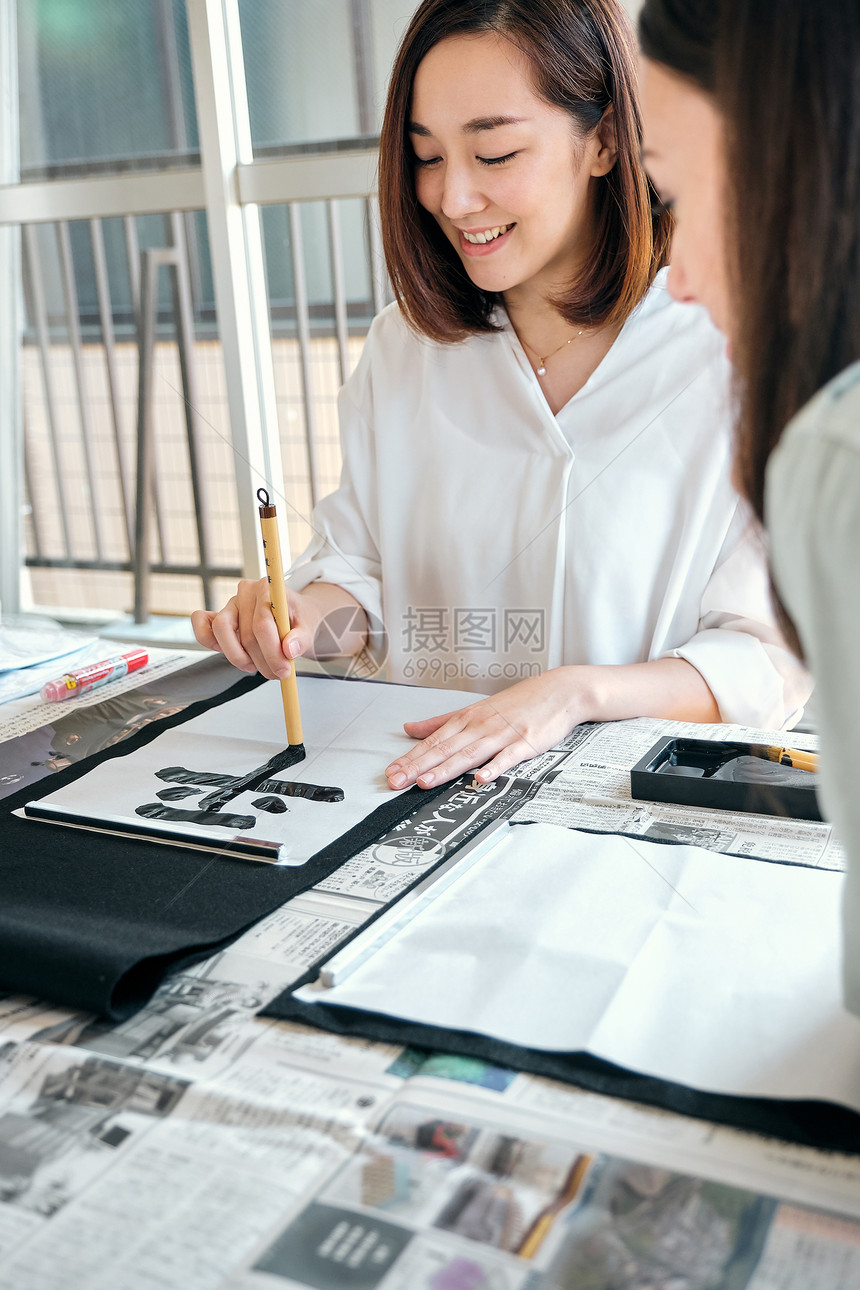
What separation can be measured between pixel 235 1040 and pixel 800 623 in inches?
13.1

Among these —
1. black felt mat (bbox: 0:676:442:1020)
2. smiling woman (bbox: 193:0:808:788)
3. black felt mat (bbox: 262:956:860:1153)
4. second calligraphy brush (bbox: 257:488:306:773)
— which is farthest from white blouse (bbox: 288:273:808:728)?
black felt mat (bbox: 262:956:860:1153)

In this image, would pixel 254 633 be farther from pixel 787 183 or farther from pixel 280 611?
pixel 787 183

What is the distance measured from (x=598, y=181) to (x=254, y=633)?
1.94 ft

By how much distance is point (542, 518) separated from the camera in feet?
3.80

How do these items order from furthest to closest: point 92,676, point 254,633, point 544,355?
point 544,355 < point 92,676 < point 254,633

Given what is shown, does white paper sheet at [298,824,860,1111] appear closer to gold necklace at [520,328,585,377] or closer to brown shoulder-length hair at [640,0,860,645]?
brown shoulder-length hair at [640,0,860,645]

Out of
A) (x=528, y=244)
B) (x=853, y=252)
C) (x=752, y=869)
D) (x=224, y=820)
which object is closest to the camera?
(x=853, y=252)

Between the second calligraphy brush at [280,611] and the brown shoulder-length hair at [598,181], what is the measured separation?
15.9 inches

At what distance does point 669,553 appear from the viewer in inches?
45.2

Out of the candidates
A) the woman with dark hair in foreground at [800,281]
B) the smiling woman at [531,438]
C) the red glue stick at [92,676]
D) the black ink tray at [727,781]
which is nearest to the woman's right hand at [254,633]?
the smiling woman at [531,438]

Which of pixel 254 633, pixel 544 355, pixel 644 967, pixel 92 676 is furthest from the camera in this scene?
pixel 544 355

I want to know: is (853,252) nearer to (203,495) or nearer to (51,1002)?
(51,1002)

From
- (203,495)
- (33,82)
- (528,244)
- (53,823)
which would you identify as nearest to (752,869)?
(53,823)

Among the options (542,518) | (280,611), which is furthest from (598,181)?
(280,611)
